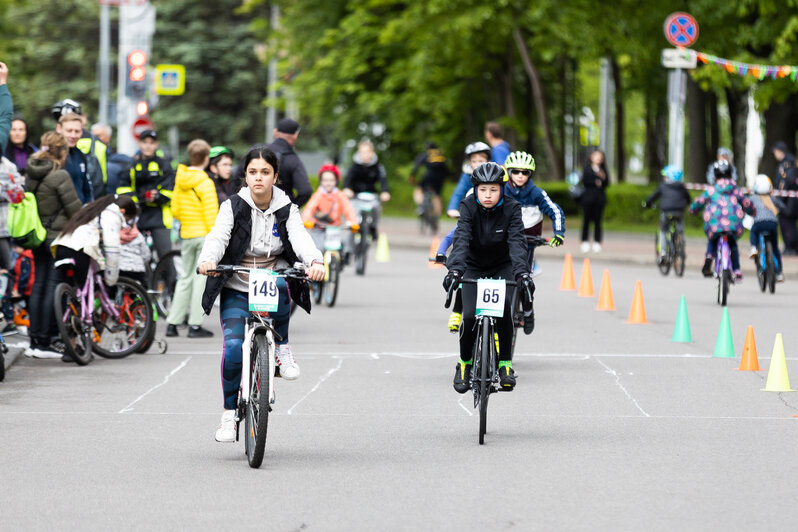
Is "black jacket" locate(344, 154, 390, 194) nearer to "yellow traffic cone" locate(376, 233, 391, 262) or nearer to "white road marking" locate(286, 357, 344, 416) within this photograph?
"yellow traffic cone" locate(376, 233, 391, 262)

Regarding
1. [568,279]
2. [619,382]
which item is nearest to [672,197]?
[568,279]

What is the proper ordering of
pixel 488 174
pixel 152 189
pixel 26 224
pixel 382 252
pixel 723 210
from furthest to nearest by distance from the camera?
pixel 382 252, pixel 723 210, pixel 152 189, pixel 26 224, pixel 488 174

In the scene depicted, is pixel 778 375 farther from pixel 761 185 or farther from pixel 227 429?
pixel 761 185

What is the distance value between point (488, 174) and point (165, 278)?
23.7 ft

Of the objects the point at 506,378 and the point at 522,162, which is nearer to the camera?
the point at 506,378

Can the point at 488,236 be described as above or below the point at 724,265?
above

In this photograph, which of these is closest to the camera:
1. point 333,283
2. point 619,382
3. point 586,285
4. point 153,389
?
point 153,389

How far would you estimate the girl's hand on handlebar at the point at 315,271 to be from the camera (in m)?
7.94

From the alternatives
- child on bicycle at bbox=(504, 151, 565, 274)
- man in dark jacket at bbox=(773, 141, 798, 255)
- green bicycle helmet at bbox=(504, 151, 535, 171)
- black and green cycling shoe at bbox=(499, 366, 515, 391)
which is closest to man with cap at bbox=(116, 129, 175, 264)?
child on bicycle at bbox=(504, 151, 565, 274)

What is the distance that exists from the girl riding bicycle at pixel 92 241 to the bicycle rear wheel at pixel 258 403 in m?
4.38

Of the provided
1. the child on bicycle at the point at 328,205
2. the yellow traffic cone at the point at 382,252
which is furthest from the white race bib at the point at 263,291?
the yellow traffic cone at the point at 382,252

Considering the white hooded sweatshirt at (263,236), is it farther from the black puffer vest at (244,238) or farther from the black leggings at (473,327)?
the black leggings at (473,327)

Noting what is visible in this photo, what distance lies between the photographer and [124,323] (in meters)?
12.8

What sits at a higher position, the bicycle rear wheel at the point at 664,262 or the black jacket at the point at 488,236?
the black jacket at the point at 488,236
